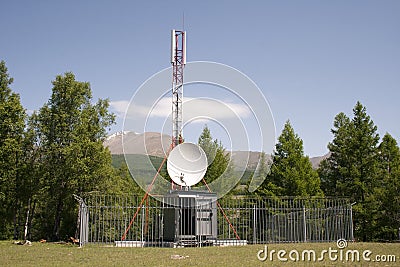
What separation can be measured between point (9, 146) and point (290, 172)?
63.8ft

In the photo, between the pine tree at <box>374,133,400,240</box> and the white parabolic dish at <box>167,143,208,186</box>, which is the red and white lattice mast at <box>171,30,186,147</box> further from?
the pine tree at <box>374,133,400,240</box>

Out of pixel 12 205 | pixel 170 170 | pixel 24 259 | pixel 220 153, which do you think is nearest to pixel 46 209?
pixel 12 205

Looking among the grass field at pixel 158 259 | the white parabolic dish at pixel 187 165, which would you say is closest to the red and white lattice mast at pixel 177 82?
the white parabolic dish at pixel 187 165

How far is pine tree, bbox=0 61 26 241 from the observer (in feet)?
100

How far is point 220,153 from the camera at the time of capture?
3966 cm

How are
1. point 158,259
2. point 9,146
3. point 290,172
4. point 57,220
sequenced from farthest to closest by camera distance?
point 290,172
point 57,220
point 9,146
point 158,259

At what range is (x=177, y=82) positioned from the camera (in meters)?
25.1

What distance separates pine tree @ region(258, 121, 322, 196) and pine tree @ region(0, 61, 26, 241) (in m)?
17.6

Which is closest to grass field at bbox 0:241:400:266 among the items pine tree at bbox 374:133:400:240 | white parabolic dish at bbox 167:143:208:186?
white parabolic dish at bbox 167:143:208:186

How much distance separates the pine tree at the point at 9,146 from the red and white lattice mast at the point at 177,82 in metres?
12.6

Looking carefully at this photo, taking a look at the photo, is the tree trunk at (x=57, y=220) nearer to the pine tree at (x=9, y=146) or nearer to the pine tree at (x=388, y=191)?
the pine tree at (x=9, y=146)

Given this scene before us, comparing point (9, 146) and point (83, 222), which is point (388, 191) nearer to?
point (83, 222)

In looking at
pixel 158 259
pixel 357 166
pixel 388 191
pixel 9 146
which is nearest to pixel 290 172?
pixel 357 166

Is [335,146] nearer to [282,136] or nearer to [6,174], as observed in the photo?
[282,136]
